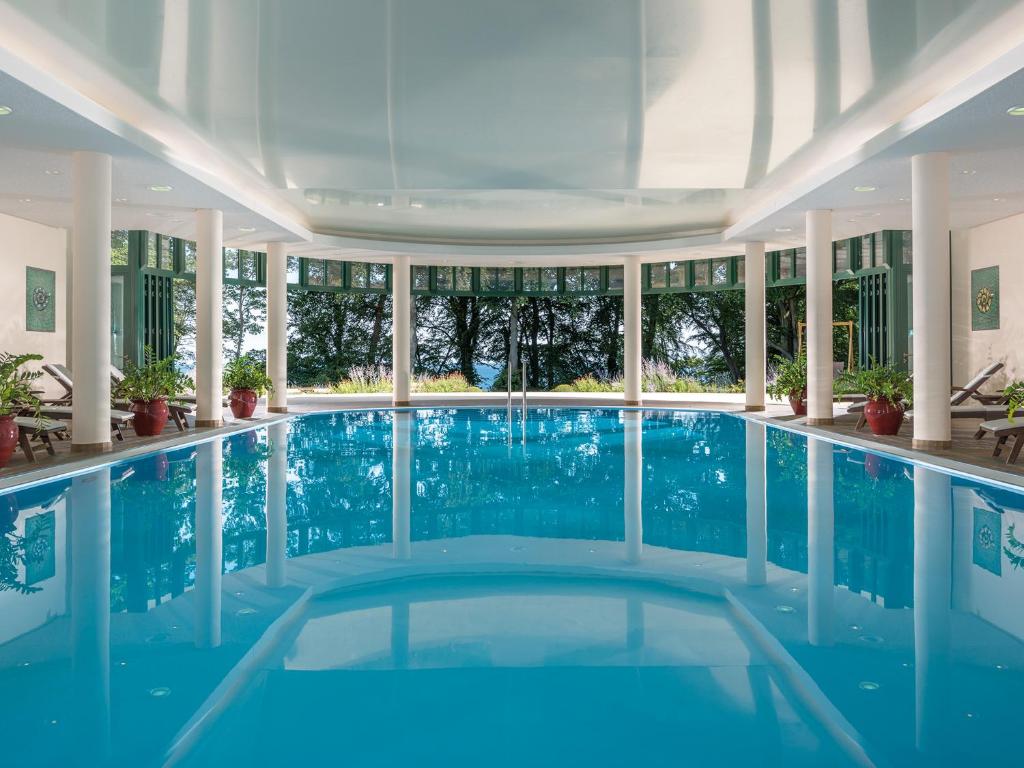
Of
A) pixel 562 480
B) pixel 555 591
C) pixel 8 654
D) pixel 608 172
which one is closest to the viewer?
pixel 8 654

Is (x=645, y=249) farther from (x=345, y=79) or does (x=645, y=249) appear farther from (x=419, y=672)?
(x=419, y=672)

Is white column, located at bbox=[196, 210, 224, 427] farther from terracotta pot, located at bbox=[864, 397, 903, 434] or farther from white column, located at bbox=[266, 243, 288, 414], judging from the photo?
terracotta pot, located at bbox=[864, 397, 903, 434]

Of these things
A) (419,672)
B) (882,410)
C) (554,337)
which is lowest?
(419,672)

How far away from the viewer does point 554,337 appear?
28.0 meters

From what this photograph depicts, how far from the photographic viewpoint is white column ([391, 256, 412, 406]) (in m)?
17.7

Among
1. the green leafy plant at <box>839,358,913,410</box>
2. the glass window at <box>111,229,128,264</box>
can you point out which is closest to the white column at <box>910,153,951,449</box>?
the green leafy plant at <box>839,358,913,410</box>

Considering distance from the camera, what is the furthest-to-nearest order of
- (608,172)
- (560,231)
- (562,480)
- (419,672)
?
(560,231) → (608,172) → (562,480) → (419,672)

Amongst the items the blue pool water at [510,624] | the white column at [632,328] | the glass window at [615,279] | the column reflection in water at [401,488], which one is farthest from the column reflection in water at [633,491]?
the glass window at [615,279]

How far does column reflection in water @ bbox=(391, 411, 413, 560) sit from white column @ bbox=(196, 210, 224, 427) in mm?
2700

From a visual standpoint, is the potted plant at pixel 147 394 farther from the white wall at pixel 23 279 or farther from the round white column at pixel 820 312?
the round white column at pixel 820 312

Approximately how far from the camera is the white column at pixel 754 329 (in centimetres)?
1585

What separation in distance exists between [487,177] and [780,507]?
19.6 feet

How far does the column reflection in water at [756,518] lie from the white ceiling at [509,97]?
3.40 meters

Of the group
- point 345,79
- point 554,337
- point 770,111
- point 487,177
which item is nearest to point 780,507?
point 770,111
